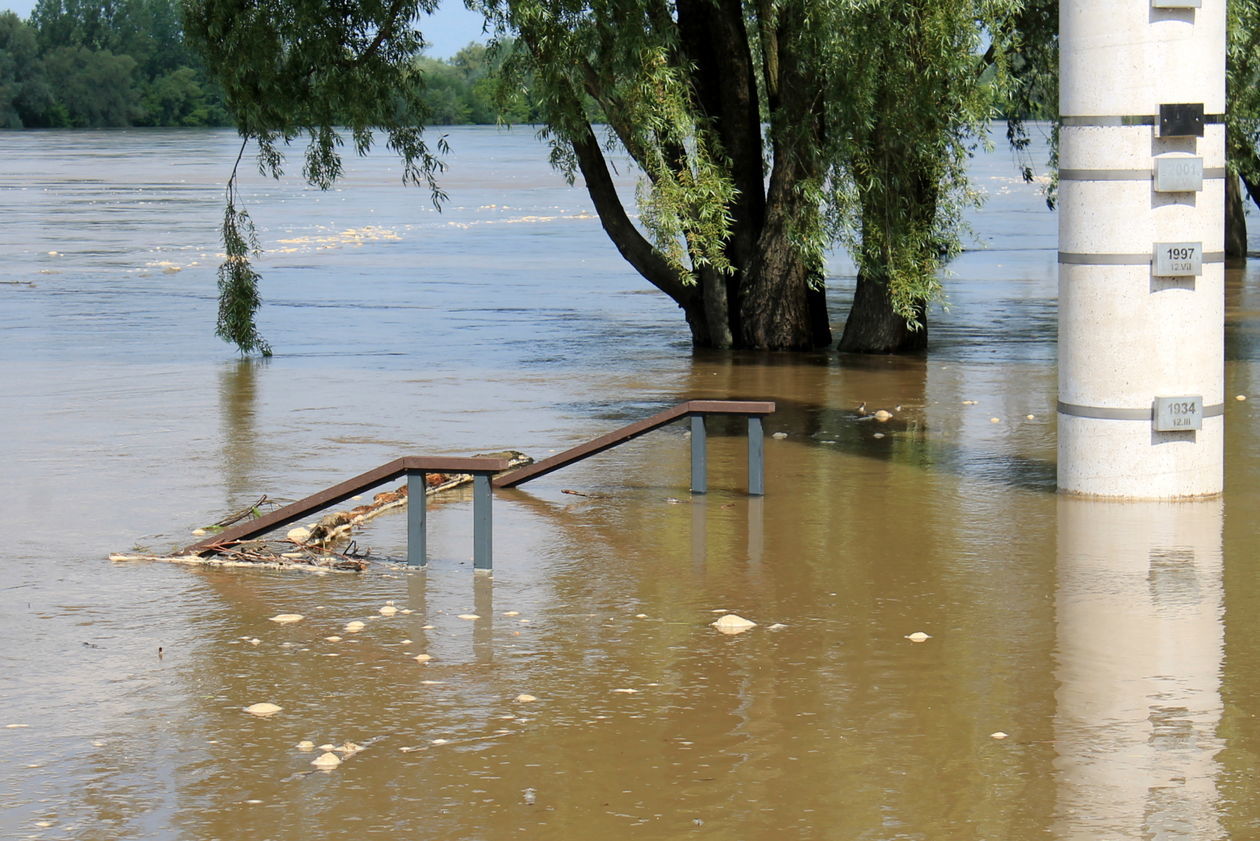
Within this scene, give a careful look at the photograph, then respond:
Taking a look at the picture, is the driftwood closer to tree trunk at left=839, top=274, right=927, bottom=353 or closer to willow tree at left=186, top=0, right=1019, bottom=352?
willow tree at left=186, top=0, right=1019, bottom=352

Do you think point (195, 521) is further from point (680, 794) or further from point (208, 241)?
point (208, 241)

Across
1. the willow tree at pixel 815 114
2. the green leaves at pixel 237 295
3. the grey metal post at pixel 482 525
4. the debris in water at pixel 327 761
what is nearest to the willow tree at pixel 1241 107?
the willow tree at pixel 815 114

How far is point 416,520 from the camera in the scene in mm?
8828

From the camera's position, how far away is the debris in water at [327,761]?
5.93 meters

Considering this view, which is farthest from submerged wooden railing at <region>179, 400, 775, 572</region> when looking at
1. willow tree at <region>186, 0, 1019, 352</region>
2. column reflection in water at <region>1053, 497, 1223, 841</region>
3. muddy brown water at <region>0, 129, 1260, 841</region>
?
willow tree at <region>186, 0, 1019, 352</region>

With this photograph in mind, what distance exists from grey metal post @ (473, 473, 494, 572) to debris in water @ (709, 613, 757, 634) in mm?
1414

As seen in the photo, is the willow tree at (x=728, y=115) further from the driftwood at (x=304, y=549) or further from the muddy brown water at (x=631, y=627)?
the driftwood at (x=304, y=549)

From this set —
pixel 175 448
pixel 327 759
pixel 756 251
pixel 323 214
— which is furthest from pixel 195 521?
pixel 323 214

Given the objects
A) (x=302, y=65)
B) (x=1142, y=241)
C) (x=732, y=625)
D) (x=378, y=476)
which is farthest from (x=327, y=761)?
(x=302, y=65)

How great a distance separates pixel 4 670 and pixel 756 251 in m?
12.3

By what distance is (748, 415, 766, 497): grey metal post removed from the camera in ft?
34.8

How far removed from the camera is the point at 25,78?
5960 inches

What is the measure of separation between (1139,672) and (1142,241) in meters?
4.01

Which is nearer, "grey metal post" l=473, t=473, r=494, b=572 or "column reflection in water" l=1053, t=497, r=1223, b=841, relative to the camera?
"column reflection in water" l=1053, t=497, r=1223, b=841
